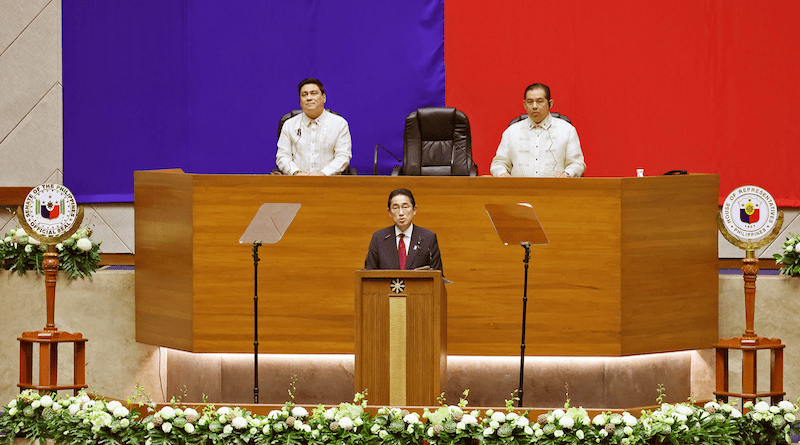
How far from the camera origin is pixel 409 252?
5074 millimetres

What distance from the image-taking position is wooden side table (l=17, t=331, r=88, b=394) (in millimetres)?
5230

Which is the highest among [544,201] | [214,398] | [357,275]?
[544,201]

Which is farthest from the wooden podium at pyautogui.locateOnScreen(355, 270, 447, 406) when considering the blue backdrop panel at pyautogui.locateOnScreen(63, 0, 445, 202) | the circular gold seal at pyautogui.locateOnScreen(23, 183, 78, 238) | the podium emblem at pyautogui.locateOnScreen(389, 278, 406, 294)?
the blue backdrop panel at pyautogui.locateOnScreen(63, 0, 445, 202)

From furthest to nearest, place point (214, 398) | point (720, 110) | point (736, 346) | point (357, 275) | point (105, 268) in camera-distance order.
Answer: point (720, 110) → point (105, 268) → point (214, 398) → point (736, 346) → point (357, 275)

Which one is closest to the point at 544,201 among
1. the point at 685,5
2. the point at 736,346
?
the point at 736,346

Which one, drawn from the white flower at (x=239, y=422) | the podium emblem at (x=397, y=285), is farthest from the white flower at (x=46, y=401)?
the podium emblem at (x=397, y=285)

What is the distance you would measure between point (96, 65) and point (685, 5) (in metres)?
5.11

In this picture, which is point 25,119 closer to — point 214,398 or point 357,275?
point 214,398

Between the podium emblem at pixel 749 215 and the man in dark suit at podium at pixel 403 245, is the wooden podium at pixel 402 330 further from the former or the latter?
the podium emblem at pixel 749 215

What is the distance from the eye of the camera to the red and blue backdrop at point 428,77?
770 cm

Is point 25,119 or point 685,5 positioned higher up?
point 685,5

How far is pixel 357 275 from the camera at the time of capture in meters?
4.56

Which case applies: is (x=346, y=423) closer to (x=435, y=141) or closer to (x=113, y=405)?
(x=113, y=405)

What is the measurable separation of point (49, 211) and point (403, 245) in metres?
2.10
